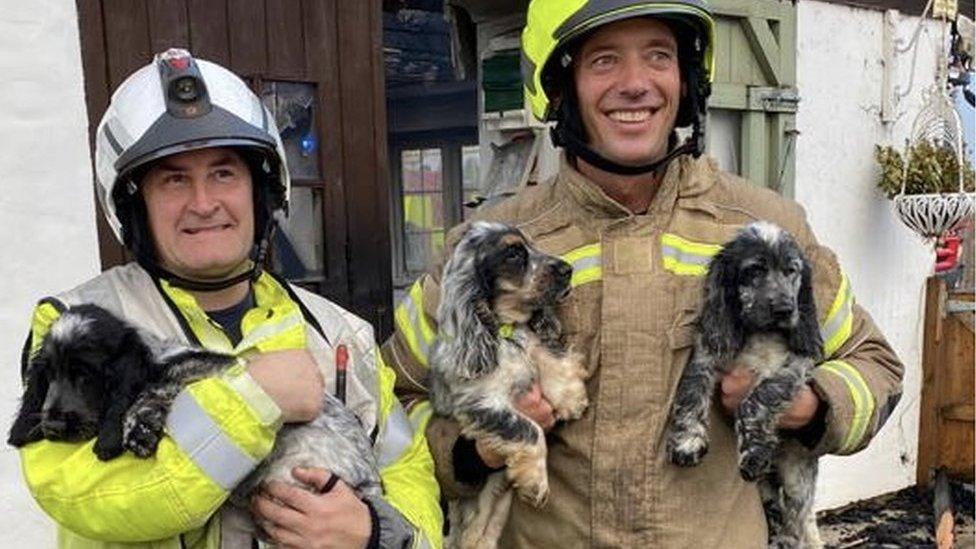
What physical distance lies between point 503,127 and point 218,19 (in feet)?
5.80

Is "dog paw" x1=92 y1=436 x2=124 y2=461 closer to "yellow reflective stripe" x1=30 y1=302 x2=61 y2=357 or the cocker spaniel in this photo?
the cocker spaniel

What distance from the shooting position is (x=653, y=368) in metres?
2.47

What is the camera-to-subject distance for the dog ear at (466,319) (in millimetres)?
2688

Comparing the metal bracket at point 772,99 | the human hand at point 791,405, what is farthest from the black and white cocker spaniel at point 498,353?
the metal bracket at point 772,99

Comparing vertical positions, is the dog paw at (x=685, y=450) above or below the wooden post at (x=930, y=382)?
above

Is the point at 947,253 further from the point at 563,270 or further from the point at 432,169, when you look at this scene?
the point at 563,270

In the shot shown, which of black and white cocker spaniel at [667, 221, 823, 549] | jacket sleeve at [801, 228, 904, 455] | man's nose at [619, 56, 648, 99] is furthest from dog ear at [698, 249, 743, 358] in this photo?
man's nose at [619, 56, 648, 99]

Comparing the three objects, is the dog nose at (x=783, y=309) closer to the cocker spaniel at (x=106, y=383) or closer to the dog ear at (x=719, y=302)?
the dog ear at (x=719, y=302)

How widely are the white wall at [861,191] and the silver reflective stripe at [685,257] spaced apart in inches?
177

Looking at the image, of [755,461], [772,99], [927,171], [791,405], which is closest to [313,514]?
[755,461]

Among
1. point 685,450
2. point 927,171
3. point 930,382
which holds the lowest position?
point 930,382

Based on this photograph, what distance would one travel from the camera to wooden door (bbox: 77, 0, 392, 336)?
14.7 feet

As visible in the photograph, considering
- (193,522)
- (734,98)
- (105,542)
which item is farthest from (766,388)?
(734,98)

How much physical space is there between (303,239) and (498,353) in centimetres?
239
